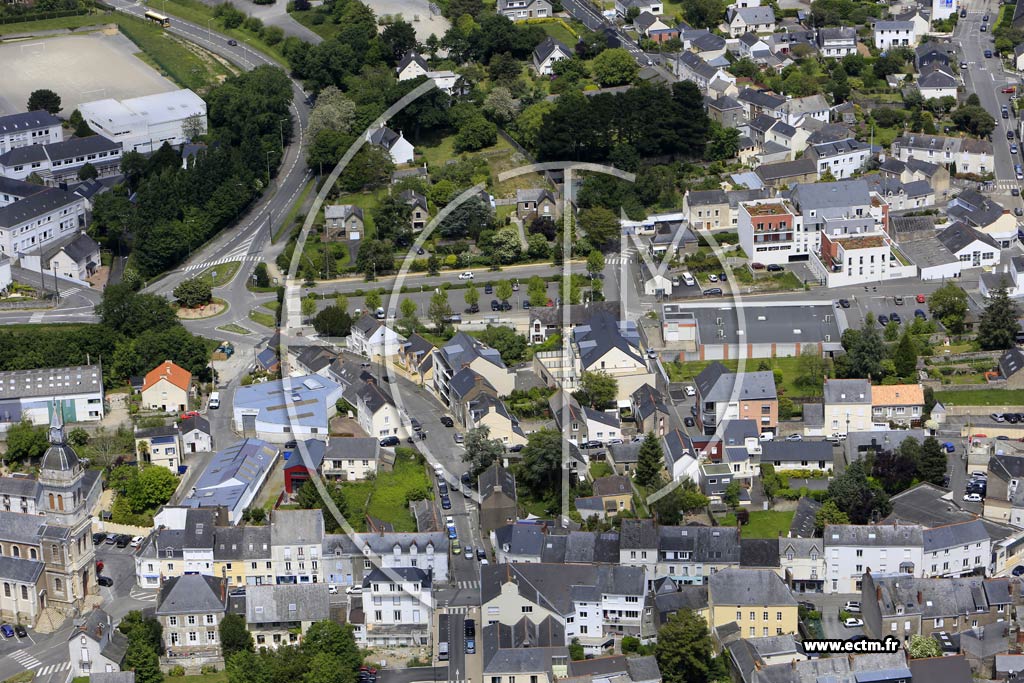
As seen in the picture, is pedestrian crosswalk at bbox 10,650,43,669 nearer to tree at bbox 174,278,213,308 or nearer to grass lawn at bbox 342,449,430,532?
grass lawn at bbox 342,449,430,532

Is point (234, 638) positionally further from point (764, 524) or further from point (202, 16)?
point (202, 16)

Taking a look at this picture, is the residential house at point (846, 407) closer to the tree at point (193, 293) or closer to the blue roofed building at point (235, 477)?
the blue roofed building at point (235, 477)

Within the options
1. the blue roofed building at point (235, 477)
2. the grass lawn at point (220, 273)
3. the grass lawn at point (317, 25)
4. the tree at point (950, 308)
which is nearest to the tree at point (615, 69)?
the grass lawn at point (317, 25)

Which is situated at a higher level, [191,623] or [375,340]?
[375,340]

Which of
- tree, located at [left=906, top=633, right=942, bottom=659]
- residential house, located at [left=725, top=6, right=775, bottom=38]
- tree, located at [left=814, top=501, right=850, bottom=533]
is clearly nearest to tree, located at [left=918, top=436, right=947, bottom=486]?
tree, located at [left=814, top=501, right=850, bottom=533]

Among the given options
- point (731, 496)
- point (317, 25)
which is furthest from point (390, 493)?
point (317, 25)

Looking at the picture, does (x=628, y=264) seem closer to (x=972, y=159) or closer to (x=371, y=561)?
(x=972, y=159)
